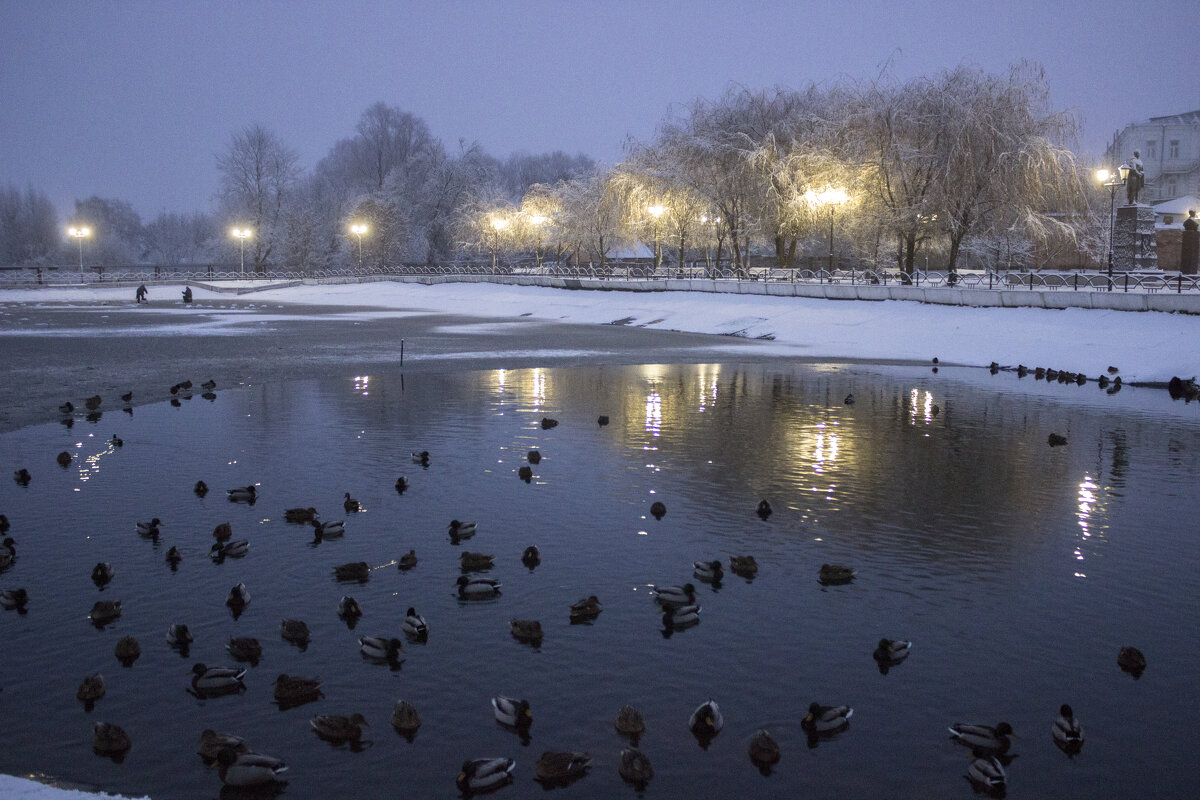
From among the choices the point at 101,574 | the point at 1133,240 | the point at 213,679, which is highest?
the point at 1133,240

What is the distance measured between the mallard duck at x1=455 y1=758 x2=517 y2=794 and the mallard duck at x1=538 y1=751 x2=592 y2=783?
0.23m

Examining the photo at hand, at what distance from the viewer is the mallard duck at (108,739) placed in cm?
638

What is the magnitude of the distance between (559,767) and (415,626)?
2406mm

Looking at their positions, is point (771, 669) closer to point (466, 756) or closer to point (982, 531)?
point (466, 756)

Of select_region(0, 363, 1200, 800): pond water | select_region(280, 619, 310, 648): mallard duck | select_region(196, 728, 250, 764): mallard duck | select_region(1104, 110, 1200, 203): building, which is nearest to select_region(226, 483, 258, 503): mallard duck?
select_region(0, 363, 1200, 800): pond water

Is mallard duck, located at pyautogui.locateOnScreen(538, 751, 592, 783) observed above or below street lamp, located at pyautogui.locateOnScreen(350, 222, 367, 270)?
below

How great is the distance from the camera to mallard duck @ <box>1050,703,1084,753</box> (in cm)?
661

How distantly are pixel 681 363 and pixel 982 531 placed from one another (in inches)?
730

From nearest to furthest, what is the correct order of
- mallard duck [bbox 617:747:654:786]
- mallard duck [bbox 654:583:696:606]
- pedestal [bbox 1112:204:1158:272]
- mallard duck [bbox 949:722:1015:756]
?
mallard duck [bbox 617:747:654:786]
mallard duck [bbox 949:722:1015:756]
mallard duck [bbox 654:583:696:606]
pedestal [bbox 1112:204:1158:272]

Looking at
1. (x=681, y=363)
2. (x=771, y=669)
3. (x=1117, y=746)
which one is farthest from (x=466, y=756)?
(x=681, y=363)

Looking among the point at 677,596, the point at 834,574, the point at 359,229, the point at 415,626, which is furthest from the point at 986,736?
the point at 359,229

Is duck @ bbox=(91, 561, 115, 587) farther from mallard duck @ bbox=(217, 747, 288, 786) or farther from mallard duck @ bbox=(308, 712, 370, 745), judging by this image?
mallard duck @ bbox=(217, 747, 288, 786)

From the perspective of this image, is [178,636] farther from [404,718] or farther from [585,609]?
[585,609]

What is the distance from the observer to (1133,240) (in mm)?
46312
